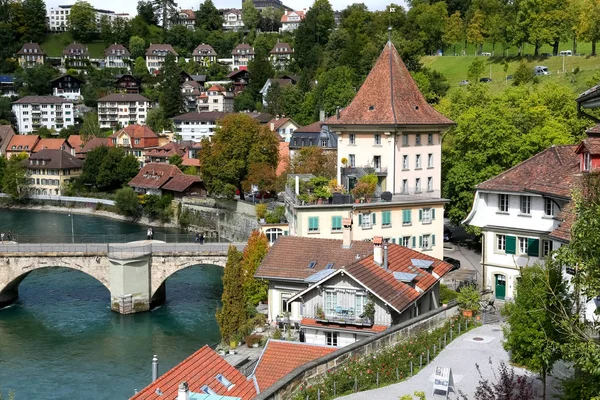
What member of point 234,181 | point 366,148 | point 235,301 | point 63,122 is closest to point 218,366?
point 235,301

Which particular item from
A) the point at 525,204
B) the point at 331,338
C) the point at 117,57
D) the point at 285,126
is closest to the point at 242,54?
the point at 117,57

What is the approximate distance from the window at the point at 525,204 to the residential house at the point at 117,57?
12791 centimetres

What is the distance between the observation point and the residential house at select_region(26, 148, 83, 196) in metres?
90.1

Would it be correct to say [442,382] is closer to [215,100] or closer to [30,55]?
[215,100]

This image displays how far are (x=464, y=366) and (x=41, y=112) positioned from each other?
362 ft

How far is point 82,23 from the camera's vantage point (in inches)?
6590

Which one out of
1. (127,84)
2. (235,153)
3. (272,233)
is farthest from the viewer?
(127,84)

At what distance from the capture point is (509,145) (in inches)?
1753

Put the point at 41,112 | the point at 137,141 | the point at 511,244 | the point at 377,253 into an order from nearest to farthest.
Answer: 1. the point at 377,253
2. the point at 511,244
3. the point at 137,141
4. the point at 41,112

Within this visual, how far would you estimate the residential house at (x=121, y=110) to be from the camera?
119500mm

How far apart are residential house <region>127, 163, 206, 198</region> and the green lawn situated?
82.1 meters

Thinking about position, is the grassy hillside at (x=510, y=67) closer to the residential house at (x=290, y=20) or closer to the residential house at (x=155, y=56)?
the residential house at (x=155, y=56)

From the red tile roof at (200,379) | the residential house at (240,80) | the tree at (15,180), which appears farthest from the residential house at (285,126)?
the red tile roof at (200,379)

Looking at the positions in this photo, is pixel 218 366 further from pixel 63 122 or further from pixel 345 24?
pixel 63 122
